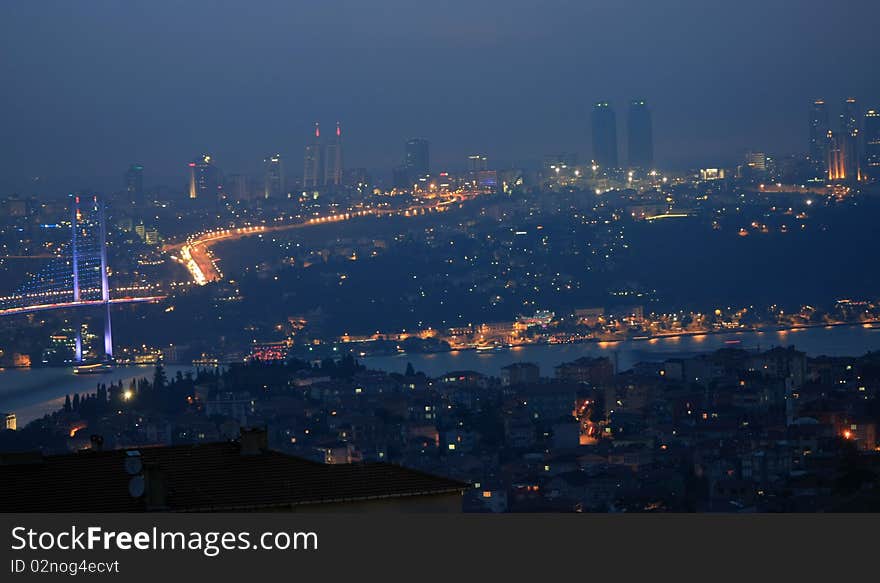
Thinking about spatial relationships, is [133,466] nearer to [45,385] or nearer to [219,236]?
[45,385]

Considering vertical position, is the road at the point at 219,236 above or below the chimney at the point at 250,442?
above

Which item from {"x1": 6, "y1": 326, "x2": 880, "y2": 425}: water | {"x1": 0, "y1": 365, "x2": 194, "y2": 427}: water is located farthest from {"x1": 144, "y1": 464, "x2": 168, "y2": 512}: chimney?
{"x1": 6, "y1": 326, "x2": 880, "y2": 425}: water

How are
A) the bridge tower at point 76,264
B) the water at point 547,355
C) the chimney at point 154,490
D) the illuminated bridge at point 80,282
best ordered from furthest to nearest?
the illuminated bridge at point 80,282, the bridge tower at point 76,264, the water at point 547,355, the chimney at point 154,490

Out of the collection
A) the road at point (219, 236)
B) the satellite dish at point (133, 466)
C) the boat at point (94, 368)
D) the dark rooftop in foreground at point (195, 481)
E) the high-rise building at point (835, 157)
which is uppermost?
the high-rise building at point (835, 157)

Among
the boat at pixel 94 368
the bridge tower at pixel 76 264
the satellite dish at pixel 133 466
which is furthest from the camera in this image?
the bridge tower at pixel 76 264

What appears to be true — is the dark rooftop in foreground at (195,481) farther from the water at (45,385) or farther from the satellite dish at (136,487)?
the water at (45,385)

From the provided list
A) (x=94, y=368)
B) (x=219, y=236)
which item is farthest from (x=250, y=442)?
(x=219, y=236)

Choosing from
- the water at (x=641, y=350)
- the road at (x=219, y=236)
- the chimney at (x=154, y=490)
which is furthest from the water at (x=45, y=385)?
the chimney at (x=154, y=490)
